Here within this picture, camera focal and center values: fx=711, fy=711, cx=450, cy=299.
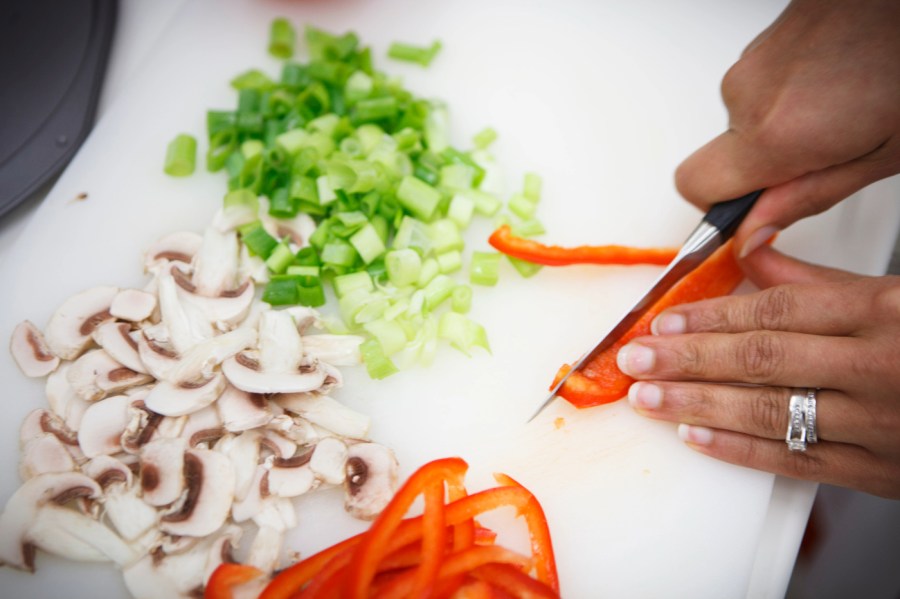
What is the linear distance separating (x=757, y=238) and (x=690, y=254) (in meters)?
0.16

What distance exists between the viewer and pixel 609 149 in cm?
196

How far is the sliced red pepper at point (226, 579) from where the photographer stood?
4.21ft

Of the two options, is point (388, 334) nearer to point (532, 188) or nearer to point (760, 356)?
point (532, 188)

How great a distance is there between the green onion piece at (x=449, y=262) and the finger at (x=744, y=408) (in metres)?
0.53

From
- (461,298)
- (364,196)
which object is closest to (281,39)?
(364,196)

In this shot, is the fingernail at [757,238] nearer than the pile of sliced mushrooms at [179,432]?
No

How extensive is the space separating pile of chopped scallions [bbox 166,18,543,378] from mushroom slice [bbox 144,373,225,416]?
0.29 meters

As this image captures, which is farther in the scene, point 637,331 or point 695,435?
point 637,331

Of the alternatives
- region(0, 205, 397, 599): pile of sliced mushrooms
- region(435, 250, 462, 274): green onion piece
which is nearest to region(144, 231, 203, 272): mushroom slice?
region(0, 205, 397, 599): pile of sliced mushrooms

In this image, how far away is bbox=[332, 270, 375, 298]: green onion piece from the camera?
172 cm

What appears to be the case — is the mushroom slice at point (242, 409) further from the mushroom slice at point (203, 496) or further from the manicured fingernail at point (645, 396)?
the manicured fingernail at point (645, 396)

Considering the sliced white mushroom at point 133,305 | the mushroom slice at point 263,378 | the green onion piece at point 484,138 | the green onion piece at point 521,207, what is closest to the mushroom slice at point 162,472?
the mushroom slice at point 263,378

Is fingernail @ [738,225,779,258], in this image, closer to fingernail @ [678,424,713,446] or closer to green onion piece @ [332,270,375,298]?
fingernail @ [678,424,713,446]

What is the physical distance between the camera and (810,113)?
1335 mm
